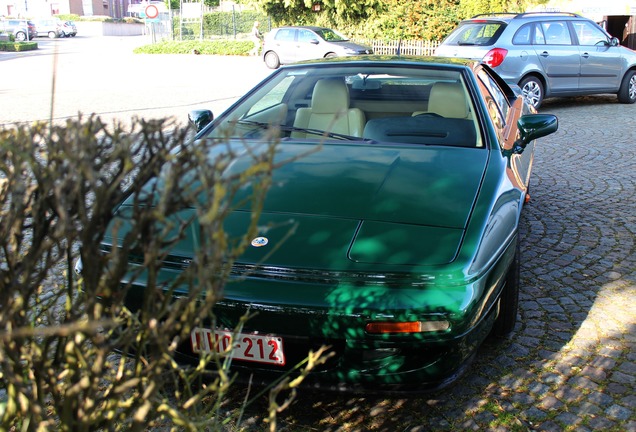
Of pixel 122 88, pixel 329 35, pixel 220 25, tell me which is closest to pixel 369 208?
pixel 122 88

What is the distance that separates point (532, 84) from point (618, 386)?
374 inches

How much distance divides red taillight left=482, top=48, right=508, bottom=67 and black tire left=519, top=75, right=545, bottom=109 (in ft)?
1.99

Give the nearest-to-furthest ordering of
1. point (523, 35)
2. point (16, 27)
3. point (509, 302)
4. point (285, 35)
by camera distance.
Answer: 1. point (509, 302)
2. point (523, 35)
3. point (285, 35)
4. point (16, 27)

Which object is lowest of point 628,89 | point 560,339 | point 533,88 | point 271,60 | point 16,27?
point 16,27

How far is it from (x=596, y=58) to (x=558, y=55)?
0.86 metres

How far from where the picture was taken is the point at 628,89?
12531 mm

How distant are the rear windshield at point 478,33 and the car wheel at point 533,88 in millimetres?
934

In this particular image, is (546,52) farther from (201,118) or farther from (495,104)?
(201,118)

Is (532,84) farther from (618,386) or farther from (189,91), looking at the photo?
(618,386)

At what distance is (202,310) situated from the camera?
4.86ft

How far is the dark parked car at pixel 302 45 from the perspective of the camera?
22500mm

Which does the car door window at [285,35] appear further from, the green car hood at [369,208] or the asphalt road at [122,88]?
the green car hood at [369,208]

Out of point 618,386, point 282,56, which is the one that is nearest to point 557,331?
point 618,386

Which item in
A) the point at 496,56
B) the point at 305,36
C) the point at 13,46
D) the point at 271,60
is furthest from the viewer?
the point at 13,46
